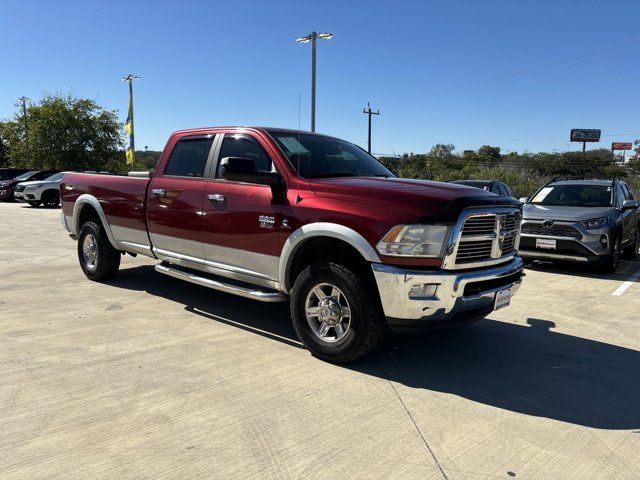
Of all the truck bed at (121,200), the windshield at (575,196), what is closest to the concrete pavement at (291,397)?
the truck bed at (121,200)

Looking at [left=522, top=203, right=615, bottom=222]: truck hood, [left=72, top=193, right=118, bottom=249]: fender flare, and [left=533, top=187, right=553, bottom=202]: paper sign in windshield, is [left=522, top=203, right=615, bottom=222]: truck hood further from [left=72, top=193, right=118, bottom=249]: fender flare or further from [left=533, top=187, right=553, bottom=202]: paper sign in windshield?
Result: [left=72, top=193, right=118, bottom=249]: fender flare

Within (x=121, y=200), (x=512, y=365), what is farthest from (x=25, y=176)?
(x=512, y=365)

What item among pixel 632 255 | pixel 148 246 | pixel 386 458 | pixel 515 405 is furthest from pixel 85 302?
pixel 632 255

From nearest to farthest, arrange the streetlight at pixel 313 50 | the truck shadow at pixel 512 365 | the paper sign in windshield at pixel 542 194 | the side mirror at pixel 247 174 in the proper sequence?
the truck shadow at pixel 512 365
the side mirror at pixel 247 174
the paper sign in windshield at pixel 542 194
the streetlight at pixel 313 50

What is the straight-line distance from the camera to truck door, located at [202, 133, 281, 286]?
4504mm

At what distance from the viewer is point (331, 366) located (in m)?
4.14

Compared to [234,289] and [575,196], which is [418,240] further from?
[575,196]

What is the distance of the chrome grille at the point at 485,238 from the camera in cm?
381

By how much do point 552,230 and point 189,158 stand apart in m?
6.30

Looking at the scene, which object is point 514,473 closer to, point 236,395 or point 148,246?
point 236,395

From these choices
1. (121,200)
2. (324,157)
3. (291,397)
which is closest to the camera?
(291,397)

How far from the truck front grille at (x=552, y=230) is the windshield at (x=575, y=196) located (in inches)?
43.3

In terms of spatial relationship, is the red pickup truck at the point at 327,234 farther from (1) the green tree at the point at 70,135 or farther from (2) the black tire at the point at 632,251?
(1) the green tree at the point at 70,135

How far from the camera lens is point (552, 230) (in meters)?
8.58
